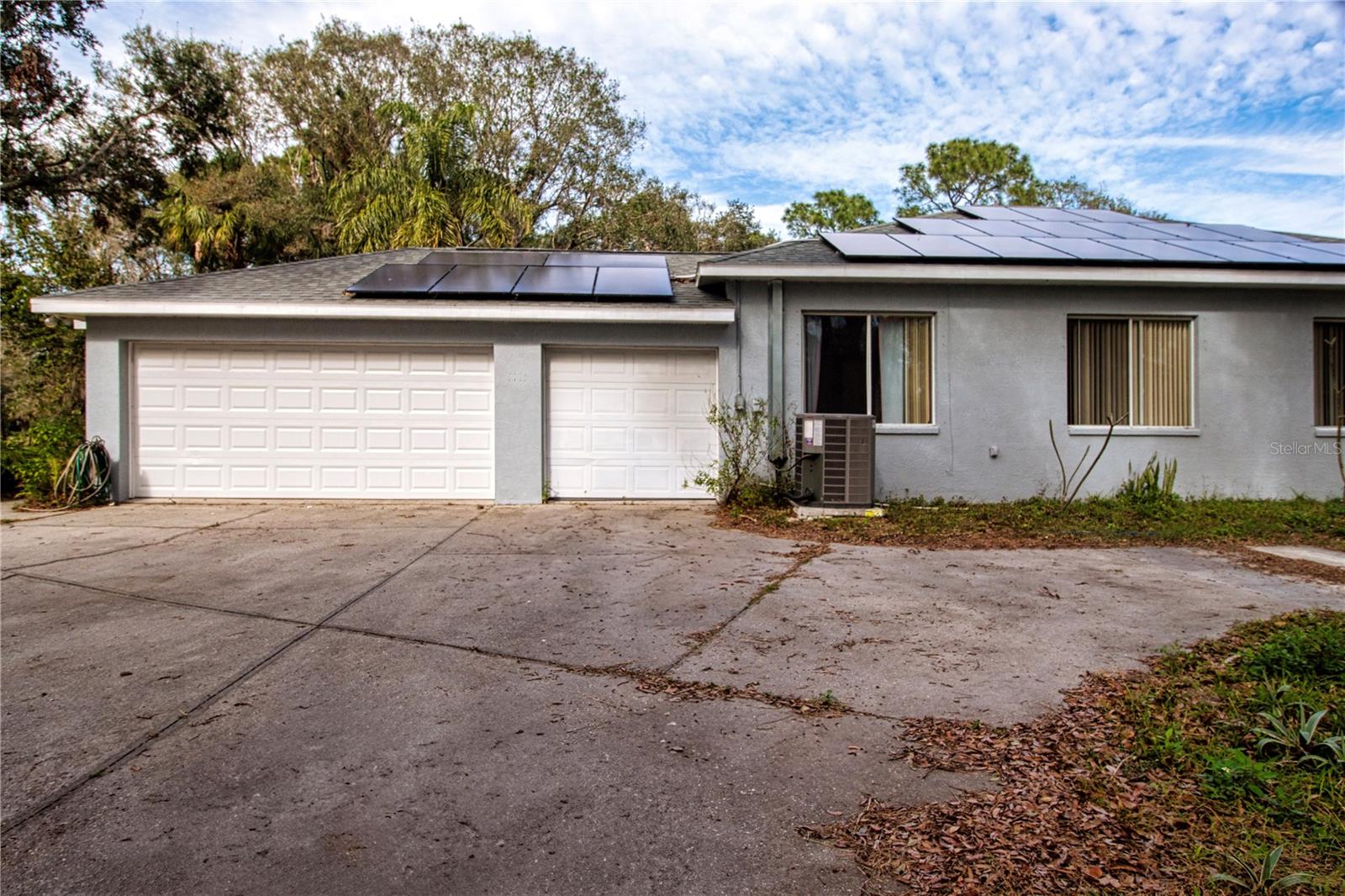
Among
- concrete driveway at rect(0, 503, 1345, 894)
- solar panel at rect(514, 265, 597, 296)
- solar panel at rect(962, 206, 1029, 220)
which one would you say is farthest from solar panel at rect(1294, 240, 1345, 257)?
solar panel at rect(514, 265, 597, 296)

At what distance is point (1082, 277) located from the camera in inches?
368

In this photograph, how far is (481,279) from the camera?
10297 millimetres

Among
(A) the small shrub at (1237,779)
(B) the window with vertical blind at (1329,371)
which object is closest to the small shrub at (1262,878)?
(A) the small shrub at (1237,779)

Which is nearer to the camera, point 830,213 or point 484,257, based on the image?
point 484,257

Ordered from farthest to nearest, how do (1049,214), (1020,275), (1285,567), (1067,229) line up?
(1049,214) → (1067,229) → (1020,275) → (1285,567)

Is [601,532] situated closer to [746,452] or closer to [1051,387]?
[746,452]

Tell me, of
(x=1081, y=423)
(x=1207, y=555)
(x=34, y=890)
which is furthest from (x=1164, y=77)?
(x=34, y=890)

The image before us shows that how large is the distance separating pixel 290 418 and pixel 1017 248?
9598 millimetres

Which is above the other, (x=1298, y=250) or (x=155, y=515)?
(x=1298, y=250)

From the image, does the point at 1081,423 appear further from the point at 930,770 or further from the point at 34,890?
the point at 34,890

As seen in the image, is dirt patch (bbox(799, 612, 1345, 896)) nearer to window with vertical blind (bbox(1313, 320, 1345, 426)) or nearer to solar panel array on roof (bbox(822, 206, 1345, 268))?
solar panel array on roof (bbox(822, 206, 1345, 268))

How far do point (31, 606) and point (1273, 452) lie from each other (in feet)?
43.1

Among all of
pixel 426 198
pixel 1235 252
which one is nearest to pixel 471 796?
pixel 1235 252

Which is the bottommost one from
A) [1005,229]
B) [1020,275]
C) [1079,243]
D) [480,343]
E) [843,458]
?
[843,458]
